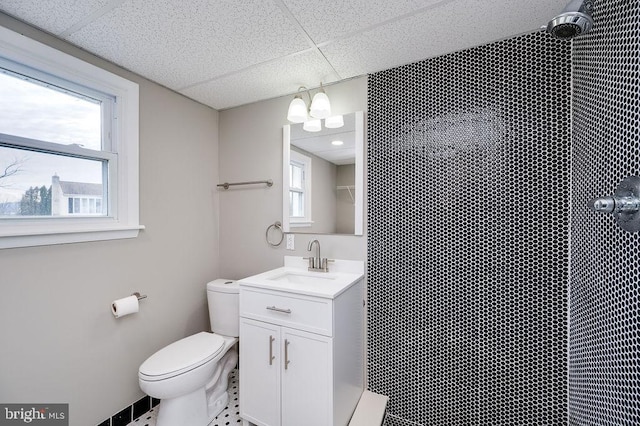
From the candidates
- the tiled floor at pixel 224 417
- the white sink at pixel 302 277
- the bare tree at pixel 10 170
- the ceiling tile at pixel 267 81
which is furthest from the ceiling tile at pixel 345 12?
the tiled floor at pixel 224 417

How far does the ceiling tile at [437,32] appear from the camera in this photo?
1204 millimetres

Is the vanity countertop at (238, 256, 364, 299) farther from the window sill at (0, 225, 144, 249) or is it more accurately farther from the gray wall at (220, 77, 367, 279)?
the window sill at (0, 225, 144, 249)

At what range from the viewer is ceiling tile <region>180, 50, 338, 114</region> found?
1.65m

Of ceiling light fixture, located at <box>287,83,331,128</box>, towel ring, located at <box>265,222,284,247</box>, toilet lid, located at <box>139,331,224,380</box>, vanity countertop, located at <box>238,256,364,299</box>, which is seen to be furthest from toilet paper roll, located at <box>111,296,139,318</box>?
ceiling light fixture, located at <box>287,83,331,128</box>

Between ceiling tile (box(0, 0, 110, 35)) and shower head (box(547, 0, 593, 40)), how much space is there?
1833 millimetres

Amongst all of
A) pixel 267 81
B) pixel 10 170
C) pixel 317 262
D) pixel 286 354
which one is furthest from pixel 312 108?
pixel 10 170

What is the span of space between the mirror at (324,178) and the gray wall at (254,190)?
8cm

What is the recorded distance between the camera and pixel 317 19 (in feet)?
4.16

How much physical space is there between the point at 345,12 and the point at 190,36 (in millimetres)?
834

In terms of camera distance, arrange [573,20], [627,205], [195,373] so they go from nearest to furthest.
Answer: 1. [627,205]
2. [573,20]
3. [195,373]

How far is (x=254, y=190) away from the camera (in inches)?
87.0

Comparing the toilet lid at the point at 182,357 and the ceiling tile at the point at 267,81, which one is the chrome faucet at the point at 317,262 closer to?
the toilet lid at the point at 182,357

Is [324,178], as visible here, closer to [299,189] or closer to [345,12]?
[299,189]

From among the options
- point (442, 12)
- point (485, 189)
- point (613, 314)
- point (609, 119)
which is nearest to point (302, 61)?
point (442, 12)
